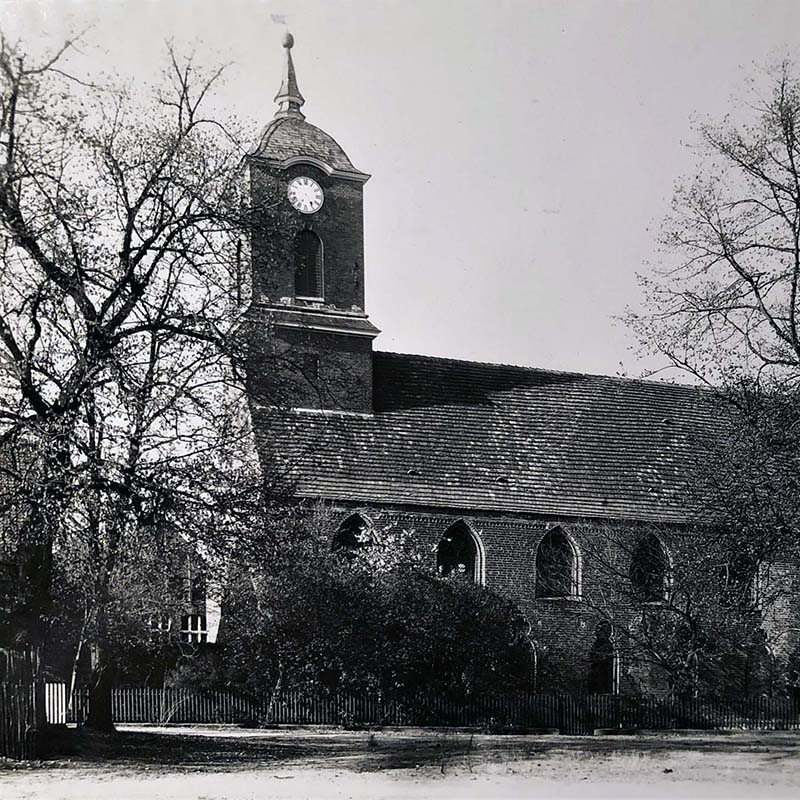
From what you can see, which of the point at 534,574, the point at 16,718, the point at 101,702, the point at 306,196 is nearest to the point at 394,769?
the point at 16,718

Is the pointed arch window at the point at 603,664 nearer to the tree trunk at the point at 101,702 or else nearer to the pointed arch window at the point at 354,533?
the pointed arch window at the point at 354,533

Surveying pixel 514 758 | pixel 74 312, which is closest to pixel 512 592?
pixel 514 758

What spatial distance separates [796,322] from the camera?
2092cm

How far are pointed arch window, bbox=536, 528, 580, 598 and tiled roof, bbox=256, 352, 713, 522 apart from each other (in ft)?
3.20

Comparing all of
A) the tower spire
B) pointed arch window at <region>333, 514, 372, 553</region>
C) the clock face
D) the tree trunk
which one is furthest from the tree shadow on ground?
the clock face

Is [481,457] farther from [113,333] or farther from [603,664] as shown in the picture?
[113,333]

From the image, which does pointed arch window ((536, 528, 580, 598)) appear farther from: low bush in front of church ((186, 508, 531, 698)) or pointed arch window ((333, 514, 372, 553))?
pointed arch window ((333, 514, 372, 553))

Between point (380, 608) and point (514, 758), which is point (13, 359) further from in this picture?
point (380, 608)

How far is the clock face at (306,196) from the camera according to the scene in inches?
1340

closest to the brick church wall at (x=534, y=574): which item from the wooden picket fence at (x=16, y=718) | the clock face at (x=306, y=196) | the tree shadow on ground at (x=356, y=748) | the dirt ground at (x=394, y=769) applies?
the tree shadow on ground at (x=356, y=748)

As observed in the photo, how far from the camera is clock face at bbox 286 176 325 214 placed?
34.0m

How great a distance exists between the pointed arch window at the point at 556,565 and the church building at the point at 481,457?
40 mm

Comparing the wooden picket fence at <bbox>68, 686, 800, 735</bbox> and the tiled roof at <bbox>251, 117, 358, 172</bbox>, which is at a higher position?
the tiled roof at <bbox>251, 117, 358, 172</bbox>

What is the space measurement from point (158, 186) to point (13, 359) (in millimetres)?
3375
